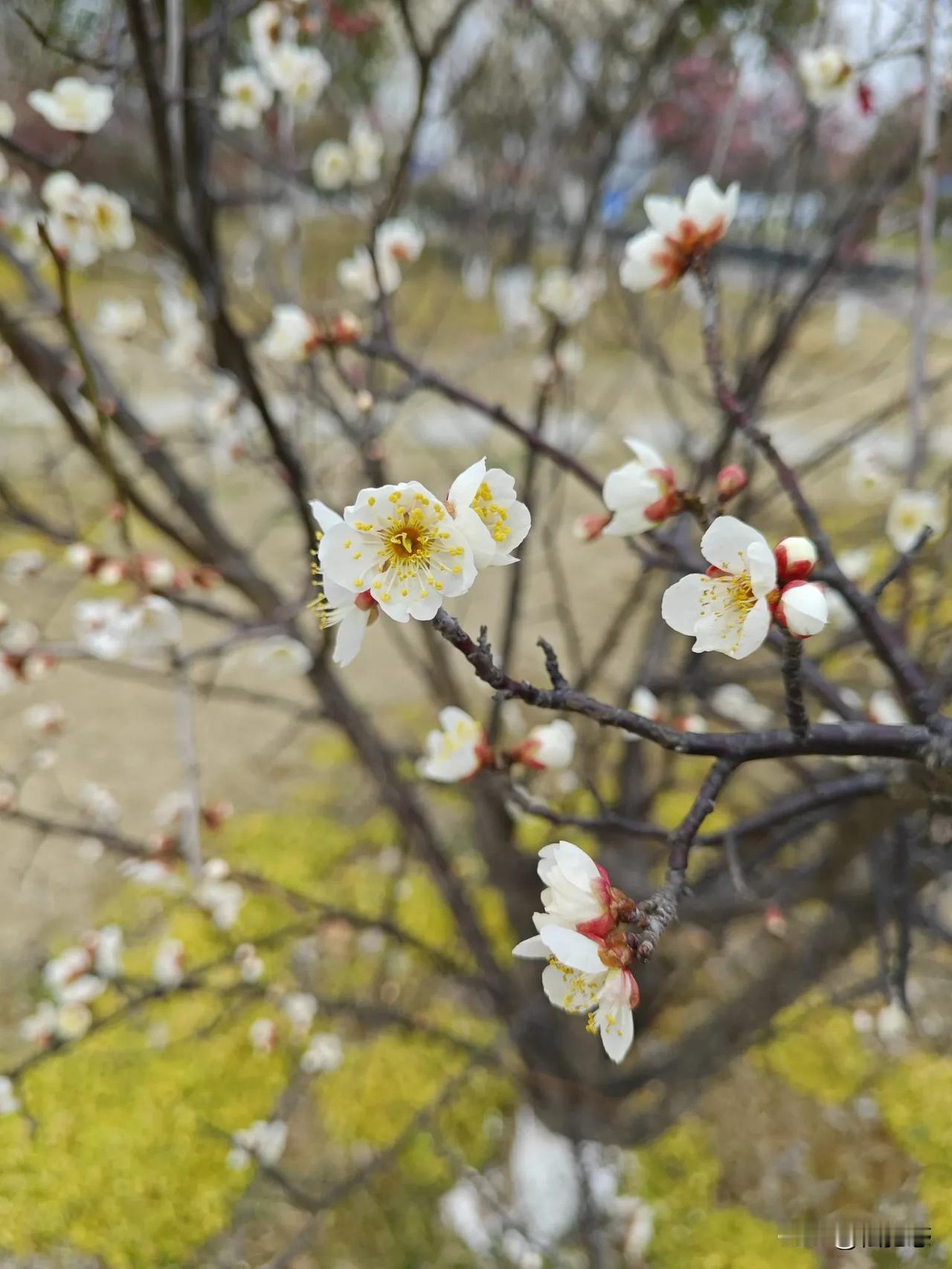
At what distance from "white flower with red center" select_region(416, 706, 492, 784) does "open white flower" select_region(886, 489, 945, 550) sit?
2.55 feet

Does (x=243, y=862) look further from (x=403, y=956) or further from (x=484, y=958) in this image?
(x=484, y=958)

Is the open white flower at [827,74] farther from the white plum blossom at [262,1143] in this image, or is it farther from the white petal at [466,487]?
the white plum blossom at [262,1143]

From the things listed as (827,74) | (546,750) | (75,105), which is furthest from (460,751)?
(827,74)

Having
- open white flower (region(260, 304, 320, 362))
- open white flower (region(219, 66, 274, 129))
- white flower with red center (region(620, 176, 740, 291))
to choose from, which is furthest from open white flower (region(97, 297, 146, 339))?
white flower with red center (region(620, 176, 740, 291))

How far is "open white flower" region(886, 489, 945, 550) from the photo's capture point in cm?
114

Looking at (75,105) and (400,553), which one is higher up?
(75,105)

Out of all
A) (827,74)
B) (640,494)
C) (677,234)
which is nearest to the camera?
(640,494)

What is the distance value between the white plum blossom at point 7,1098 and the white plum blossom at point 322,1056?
26.6 inches

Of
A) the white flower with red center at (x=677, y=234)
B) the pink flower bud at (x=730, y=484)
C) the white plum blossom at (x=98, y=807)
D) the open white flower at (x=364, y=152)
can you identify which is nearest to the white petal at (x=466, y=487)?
the pink flower bud at (x=730, y=484)

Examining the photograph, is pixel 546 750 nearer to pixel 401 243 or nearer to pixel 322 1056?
pixel 401 243

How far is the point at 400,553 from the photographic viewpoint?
17.7 inches

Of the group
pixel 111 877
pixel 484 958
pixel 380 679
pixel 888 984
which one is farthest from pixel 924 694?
pixel 380 679

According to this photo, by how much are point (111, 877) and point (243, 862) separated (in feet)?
1.39

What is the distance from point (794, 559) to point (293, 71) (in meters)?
1.16
